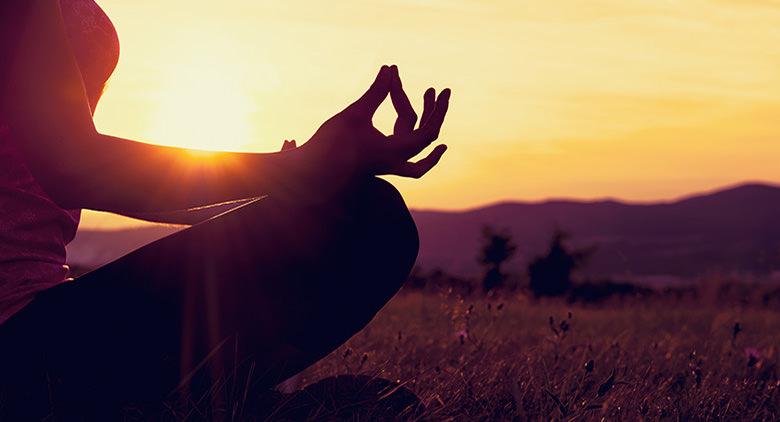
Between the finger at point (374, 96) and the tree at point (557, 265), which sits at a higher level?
the finger at point (374, 96)

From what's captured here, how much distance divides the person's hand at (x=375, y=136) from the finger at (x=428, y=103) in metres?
0.01

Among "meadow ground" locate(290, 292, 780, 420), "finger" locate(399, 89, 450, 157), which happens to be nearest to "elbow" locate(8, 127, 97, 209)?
"finger" locate(399, 89, 450, 157)

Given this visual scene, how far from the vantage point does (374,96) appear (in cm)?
232

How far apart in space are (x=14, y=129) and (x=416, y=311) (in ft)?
17.9

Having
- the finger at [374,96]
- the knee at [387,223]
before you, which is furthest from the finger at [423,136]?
the knee at [387,223]

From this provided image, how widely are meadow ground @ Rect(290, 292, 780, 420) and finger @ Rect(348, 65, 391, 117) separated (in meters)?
0.92

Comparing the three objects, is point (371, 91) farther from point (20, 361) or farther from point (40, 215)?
point (20, 361)

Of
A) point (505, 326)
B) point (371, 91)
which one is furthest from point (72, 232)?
point (505, 326)

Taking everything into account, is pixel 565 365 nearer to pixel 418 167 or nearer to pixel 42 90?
pixel 418 167

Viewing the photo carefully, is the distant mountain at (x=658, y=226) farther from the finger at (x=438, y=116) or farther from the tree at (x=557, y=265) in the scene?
the finger at (x=438, y=116)

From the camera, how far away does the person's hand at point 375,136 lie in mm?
2291

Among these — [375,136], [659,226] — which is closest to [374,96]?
[375,136]

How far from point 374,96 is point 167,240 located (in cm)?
63

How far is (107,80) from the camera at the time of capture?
2.72 meters
